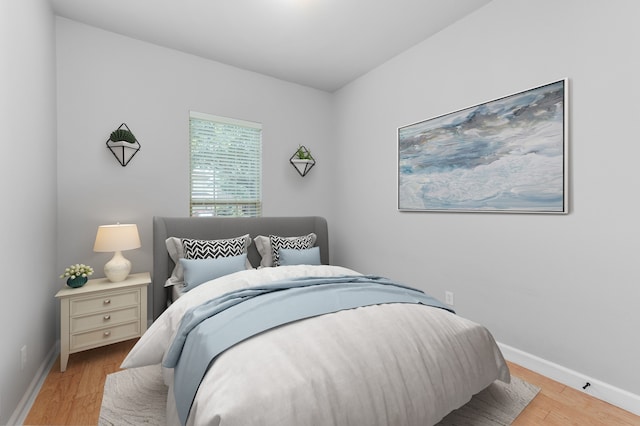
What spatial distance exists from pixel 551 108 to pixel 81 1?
3.74 meters

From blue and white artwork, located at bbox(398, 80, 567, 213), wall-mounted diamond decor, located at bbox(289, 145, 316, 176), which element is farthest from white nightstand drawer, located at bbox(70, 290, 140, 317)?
blue and white artwork, located at bbox(398, 80, 567, 213)

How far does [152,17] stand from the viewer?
2645mm

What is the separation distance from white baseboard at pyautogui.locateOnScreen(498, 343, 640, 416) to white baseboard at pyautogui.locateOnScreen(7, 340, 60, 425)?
130 inches

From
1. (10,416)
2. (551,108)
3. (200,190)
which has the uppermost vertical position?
(551,108)

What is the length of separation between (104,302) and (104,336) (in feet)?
0.90

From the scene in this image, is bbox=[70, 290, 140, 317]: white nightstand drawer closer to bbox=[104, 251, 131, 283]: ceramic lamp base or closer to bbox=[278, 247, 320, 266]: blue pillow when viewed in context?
bbox=[104, 251, 131, 283]: ceramic lamp base

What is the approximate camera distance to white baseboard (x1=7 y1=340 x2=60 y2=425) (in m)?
1.72

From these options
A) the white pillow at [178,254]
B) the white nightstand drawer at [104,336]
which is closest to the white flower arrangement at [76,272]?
the white nightstand drawer at [104,336]

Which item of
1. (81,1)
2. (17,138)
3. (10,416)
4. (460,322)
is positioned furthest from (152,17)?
(460,322)

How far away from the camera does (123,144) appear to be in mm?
2775

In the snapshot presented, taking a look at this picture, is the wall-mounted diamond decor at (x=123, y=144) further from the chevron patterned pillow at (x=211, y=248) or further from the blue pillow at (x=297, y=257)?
the blue pillow at (x=297, y=257)

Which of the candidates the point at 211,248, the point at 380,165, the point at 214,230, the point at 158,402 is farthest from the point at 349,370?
the point at 380,165

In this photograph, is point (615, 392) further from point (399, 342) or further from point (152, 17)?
point (152, 17)

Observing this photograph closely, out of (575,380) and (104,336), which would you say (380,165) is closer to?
(575,380)
